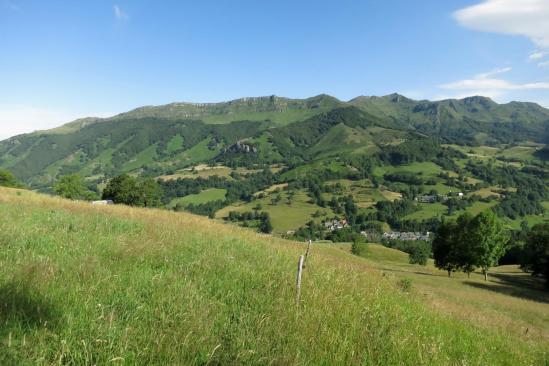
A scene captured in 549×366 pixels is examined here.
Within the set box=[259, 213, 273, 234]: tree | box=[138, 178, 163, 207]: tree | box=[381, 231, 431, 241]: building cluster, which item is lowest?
box=[381, 231, 431, 241]: building cluster

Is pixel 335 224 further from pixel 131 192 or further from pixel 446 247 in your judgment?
pixel 131 192

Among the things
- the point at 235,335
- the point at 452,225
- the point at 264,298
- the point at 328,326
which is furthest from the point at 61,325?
the point at 452,225

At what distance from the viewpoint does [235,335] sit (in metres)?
4.80

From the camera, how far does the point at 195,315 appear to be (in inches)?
195

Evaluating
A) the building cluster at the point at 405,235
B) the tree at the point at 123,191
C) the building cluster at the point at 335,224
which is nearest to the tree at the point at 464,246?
the tree at the point at 123,191

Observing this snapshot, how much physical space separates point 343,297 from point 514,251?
124 meters

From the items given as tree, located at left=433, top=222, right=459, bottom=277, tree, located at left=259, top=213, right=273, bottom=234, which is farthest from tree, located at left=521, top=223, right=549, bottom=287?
tree, located at left=259, top=213, right=273, bottom=234

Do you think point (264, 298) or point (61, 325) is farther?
point (264, 298)

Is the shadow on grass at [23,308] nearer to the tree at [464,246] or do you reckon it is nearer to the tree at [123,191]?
the tree at [464,246]

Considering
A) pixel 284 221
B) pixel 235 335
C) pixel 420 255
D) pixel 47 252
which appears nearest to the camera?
pixel 235 335

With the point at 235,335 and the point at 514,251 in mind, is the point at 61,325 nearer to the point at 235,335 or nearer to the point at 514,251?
the point at 235,335

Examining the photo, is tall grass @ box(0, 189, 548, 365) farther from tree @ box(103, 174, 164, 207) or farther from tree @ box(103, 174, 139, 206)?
tree @ box(103, 174, 139, 206)

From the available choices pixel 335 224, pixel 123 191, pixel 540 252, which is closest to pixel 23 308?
pixel 123 191

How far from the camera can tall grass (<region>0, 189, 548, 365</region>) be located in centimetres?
409
